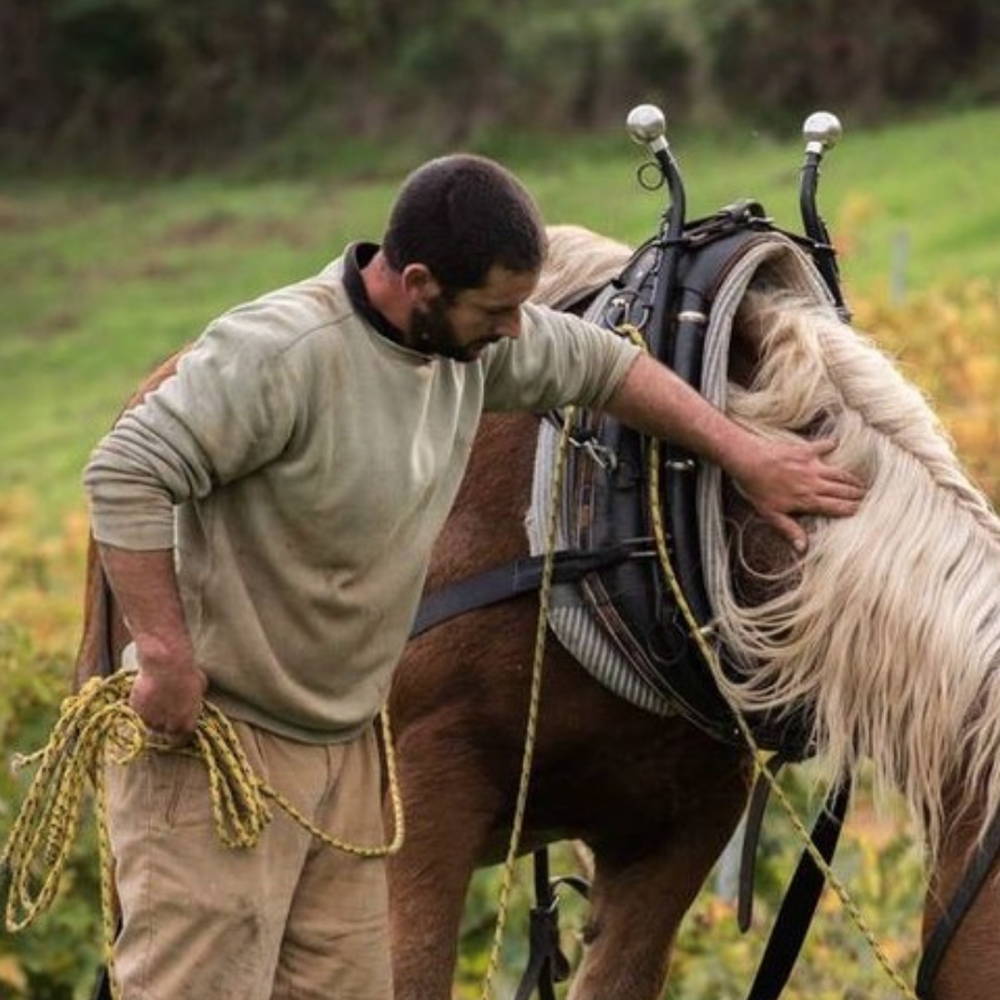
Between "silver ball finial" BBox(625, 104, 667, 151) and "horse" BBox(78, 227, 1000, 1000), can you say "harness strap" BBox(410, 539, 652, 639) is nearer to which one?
"horse" BBox(78, 227, 1000, 1000)

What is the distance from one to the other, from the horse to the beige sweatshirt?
14.5 inches

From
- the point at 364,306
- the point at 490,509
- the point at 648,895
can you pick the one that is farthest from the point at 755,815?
the point at 364,306

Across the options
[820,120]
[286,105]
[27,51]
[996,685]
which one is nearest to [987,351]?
[820,120]

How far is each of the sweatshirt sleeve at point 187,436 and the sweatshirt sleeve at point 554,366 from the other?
47 centimetres

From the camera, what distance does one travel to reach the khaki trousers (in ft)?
11.9

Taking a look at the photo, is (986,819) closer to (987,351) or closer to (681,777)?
(681,777)

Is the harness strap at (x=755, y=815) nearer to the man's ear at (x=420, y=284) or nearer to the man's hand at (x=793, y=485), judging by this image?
the man's hand at (x=793, y=485)

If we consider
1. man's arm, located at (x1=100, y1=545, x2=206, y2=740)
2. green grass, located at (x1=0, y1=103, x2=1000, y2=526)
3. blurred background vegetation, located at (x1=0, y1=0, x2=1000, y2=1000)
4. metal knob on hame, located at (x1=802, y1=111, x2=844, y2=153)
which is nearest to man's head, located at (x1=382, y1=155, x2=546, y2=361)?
man's arm, located at (x1=100, y1=545, x2=206, y2=740)

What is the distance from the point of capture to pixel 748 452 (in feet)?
12.5

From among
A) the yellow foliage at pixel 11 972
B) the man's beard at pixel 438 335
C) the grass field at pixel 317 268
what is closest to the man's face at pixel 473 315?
the man's beard at pixel 438 335

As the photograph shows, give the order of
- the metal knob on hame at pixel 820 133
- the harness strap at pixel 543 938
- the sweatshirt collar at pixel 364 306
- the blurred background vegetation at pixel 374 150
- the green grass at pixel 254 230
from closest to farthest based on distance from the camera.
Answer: the sweatshirt collar at pixel 364 306 → the metal knob on hame at pixel 820 133 → the harness strap at pixel 543 938 → the blurred background vegetation at pixel 374 150 → the green grass at pixel 254 230

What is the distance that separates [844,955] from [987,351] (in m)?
5.09

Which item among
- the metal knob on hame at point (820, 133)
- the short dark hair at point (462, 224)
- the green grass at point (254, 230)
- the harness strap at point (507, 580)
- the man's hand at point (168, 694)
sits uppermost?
the metal knob on hame at point (820, 133)

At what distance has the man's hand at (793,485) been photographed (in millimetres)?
3783
